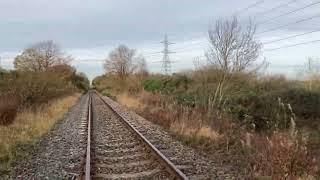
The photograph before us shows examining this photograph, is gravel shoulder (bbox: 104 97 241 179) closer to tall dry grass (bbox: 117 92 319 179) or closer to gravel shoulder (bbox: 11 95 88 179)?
tall dry grass (bbox: 117 92 319 179)

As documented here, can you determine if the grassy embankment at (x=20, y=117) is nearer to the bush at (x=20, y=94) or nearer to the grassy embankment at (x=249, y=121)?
the bush at (x=20, y=94)

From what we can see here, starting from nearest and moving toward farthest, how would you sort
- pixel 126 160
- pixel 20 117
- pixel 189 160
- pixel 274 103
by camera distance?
1. pixel 189 160
2. pixel 126 160
3. pixel 20 117
4. pixel 274 103

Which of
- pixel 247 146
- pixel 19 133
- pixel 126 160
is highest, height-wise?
pixel 247 146

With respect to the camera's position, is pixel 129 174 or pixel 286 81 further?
pixel 286 81

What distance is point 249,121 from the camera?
2625 cm

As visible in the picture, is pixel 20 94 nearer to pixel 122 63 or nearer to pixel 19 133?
pixel 19 133

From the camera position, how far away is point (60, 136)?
19078 millimetres

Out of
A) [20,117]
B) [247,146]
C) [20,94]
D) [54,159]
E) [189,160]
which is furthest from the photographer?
[20,94]

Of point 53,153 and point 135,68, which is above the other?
point 135,68

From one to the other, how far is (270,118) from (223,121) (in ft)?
38.2

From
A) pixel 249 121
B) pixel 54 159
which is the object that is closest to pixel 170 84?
pixel 249 121

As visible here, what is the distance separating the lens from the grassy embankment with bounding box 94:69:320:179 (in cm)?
925

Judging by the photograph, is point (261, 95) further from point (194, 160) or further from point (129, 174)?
point (129, 174)

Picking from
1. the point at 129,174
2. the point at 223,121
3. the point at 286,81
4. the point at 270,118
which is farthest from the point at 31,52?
the point at 129,174
